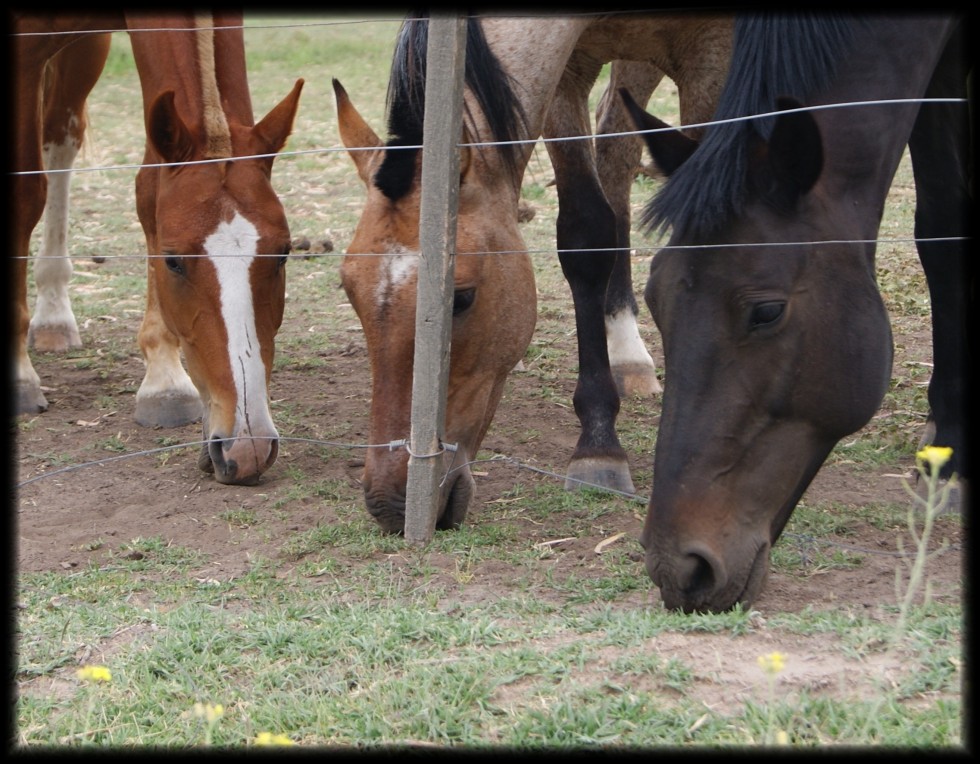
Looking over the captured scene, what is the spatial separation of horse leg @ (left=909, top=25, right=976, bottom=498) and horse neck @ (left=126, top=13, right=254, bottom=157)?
110 inches

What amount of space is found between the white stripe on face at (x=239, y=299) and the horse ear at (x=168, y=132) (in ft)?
1.33

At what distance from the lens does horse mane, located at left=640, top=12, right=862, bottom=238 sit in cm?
301

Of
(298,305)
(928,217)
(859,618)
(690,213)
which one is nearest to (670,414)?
(690,213)

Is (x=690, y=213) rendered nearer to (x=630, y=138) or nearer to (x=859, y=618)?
(x=859, y=618)

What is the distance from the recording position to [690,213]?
9.95 ft

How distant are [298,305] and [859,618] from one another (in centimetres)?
511

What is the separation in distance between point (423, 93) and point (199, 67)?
4.08ft

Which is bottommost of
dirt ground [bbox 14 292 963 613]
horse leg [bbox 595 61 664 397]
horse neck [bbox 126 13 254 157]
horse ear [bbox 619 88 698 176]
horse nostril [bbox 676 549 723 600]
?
dirt ground [bbox 14 292 963 613]

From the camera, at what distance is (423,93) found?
3859 mm

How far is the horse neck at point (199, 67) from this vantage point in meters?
4.53

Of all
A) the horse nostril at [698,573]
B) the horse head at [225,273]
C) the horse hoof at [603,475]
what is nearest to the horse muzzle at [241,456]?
the horse head at [225,273]

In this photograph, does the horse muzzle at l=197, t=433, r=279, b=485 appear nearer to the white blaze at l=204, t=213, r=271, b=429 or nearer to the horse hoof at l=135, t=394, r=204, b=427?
the white blaze at l=204, t=213, r=271, b=429

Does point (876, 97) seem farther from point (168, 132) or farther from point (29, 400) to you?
point (29, 400)

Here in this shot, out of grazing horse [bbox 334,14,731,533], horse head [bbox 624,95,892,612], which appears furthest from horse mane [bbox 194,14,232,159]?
horse head [bbox 624,95,892,612]
